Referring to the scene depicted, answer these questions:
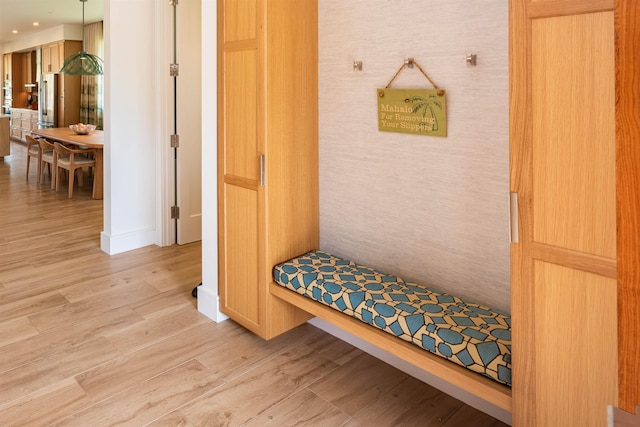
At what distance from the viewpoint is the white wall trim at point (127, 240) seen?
163 inches

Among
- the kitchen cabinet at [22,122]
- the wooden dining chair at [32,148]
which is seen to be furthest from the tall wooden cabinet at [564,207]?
the kitchen cabinet at [22,122]

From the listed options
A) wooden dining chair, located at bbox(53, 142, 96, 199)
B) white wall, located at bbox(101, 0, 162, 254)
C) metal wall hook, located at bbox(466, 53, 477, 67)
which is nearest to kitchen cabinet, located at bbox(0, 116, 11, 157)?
wooden dining chair, located at bbox(53, 142, 96, 199)

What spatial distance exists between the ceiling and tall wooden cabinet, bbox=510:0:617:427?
7.71m

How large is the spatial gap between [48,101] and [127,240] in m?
8.50

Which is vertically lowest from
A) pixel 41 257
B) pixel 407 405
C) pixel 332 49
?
pixel 407 405

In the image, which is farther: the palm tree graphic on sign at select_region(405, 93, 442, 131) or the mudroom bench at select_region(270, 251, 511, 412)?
the palm tree graphic on sign at select_region(405, 93, 442, 131)

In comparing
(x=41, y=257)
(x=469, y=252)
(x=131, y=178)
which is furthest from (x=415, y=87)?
(x=41, y=257)

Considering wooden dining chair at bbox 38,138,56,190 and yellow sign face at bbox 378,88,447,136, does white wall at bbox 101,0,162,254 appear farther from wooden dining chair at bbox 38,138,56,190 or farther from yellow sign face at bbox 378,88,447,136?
wooden dining chair at bbox 38,138,56,190

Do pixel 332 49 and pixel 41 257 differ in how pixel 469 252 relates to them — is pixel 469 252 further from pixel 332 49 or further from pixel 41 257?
pixel 41 257

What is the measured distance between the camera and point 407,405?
2127 mm

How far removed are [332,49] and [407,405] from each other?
171cm

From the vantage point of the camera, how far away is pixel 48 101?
36.2 ft

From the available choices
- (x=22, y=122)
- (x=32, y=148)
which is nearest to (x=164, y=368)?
(x=32, y=148)

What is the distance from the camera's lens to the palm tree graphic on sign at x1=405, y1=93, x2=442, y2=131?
2.08 metres
